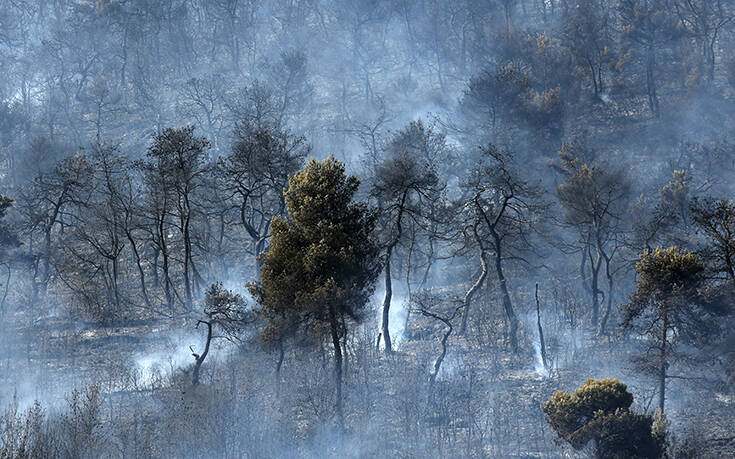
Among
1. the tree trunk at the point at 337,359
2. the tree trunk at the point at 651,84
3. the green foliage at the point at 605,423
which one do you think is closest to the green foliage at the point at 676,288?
the green foliage at the point at 605,423

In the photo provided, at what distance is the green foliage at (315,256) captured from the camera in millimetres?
20547

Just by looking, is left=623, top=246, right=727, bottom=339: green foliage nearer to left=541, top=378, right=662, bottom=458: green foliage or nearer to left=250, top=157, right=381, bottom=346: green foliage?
left=541, top=378, right=662, bottom=458: green foliage

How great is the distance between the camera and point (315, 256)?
20391 millimetres

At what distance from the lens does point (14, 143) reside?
202 ft

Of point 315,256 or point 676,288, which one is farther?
point 676,288

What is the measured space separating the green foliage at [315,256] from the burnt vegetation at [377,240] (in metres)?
0.09

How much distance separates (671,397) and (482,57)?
1976 inches

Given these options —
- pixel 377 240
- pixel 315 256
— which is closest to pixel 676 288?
pixel 377 240

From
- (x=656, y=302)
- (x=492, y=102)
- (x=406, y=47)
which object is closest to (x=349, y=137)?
(x=492, y=102)

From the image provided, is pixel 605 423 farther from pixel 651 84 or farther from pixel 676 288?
pixel 651 84

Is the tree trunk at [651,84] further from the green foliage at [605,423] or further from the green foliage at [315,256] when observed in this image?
the green foliage at [315,256]

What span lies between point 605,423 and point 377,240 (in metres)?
9.36

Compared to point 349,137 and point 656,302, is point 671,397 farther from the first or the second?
point 349,137

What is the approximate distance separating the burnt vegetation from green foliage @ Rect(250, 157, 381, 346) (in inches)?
3.4
